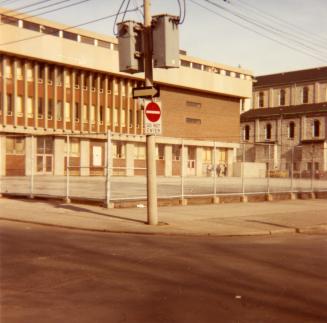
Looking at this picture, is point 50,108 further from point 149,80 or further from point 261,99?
point 261,99

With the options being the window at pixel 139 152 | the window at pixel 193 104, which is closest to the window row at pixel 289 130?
the window at pixel 193 104

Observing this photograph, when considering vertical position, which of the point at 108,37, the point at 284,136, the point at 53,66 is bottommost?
the point at 284,136

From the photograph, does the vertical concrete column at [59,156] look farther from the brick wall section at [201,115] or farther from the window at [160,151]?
the brick wall section at [201,115]

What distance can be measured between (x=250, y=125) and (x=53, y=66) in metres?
42.2

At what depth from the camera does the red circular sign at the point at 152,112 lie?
498 inches

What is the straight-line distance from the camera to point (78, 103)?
5400 cm

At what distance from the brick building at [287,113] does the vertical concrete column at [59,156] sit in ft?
105

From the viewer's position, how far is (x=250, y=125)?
8456 cm

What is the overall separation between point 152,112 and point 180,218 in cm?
358

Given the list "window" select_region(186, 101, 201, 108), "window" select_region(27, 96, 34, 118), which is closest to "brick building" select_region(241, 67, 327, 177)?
"window" select_region(186, 101, 201, 108)

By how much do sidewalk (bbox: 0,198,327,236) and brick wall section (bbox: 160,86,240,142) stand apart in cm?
4521

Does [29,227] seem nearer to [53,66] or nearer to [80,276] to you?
[80,276]

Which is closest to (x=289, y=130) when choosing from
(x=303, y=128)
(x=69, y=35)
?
(x=303, y=128)

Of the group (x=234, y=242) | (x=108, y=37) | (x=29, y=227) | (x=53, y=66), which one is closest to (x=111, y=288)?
(x=234, y=242)
